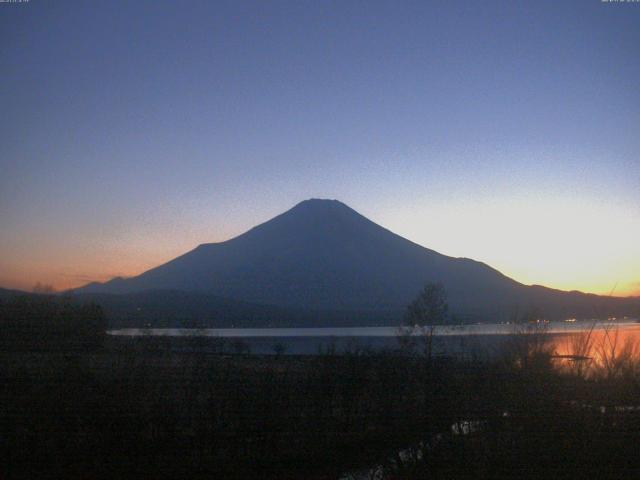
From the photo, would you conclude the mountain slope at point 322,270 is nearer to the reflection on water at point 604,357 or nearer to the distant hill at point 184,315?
the distant hill at point 184,315

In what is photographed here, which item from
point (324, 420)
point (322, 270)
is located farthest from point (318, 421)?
point (322, 270)

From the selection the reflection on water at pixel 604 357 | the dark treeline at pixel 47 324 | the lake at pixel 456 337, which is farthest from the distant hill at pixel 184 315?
the reflection on water at pixel 604 357

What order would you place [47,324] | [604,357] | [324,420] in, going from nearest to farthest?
1. [604,357]
2. [324,420]
3. [47,324]

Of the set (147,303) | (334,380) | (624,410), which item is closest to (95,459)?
(334,380)

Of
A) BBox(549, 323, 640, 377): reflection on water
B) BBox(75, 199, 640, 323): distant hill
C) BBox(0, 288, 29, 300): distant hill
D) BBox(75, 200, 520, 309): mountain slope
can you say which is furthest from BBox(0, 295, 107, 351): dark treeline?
BBox(75, 200, 520, 309): mountain slope

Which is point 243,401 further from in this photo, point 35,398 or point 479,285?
point 479,285

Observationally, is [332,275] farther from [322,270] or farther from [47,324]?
[47,324]

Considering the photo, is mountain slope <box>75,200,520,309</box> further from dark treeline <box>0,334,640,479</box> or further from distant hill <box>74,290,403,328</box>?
dark treeline <box>0,334,640,479</box>
